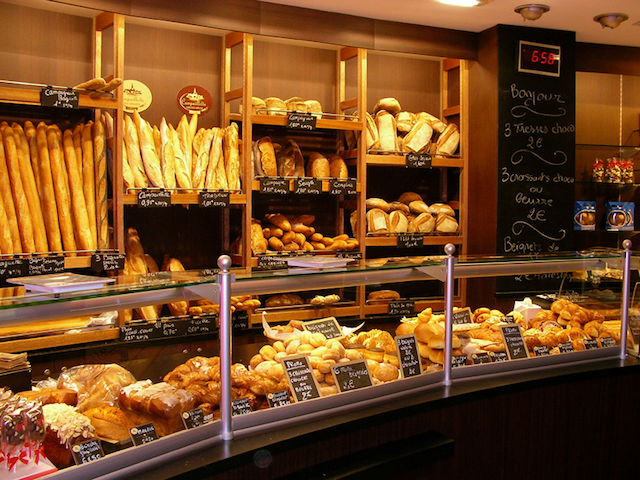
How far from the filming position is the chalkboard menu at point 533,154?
12.9 ft

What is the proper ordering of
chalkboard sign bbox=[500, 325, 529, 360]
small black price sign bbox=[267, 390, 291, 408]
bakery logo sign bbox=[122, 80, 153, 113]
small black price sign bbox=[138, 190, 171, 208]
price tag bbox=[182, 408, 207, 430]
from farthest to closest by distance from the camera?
1. bakery logo sign bbox=[122, 80, 153, 113]
2. small black price sign bbox=[138, 190, 171, 208]
3. chalkboard sign bbox=[500, 325, 529, 360]
4. small black price sign bbox=[267, 390, 291, 408]
5. price tag bbox=[182, 408, 207, 430]

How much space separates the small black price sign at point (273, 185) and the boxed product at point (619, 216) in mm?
2450

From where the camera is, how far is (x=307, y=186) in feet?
11.4

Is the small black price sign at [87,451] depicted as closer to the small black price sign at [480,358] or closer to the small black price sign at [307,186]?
the small black price sign at [480,358]

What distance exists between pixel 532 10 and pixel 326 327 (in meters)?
2.40

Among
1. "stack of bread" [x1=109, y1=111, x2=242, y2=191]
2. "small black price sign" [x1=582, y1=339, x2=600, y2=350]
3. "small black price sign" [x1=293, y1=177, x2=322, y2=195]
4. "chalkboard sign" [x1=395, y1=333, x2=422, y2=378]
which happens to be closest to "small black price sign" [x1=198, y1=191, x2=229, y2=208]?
"stack of bread" [x1=109, y1=111, x2=242, y2=191]

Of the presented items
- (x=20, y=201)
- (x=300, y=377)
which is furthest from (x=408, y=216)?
(x=300, y=377)

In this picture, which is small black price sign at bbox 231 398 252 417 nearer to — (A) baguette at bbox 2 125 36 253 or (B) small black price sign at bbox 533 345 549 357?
(B) small black price sign at bbox 533 345 549 357

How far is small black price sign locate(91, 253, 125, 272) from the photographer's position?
114 inches

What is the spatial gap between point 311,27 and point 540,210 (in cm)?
184

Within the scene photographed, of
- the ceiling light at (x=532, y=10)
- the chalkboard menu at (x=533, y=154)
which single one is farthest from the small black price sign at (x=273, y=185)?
the ceiling light at (x=532, y=10)

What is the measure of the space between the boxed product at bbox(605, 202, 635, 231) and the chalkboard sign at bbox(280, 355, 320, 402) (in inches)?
137

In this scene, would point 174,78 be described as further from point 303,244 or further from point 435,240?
point 435,240

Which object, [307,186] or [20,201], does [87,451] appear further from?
[307,186]
